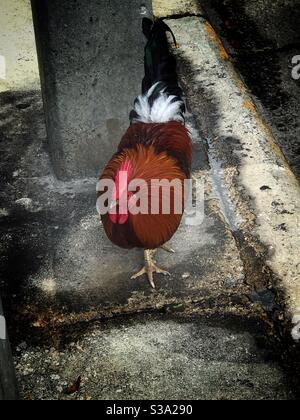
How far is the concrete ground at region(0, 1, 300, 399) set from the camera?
3.14 metres

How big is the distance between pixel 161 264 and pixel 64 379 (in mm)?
1130

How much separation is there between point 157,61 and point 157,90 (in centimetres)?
22

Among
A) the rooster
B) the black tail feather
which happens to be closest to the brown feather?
the rooster

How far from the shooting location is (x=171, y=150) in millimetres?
3955

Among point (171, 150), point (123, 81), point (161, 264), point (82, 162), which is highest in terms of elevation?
point (123, 81)

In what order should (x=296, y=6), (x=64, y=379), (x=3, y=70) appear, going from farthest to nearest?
(x=296, y=6), (x=3, y=70), (x=64, y=379)

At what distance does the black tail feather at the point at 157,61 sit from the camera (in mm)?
4074

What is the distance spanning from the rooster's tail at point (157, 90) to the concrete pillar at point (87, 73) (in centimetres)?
10

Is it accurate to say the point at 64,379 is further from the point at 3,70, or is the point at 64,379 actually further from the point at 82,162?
the point at 3,70

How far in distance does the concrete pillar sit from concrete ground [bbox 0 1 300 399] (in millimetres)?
330

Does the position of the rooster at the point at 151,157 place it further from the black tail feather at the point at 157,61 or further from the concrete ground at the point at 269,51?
the concrete ground at the point at 269,51

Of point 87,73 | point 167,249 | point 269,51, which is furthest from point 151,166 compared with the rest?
point 269,51

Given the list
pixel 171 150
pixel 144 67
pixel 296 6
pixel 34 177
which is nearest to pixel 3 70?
pixel 34 177

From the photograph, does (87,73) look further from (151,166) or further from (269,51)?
(269,51)
